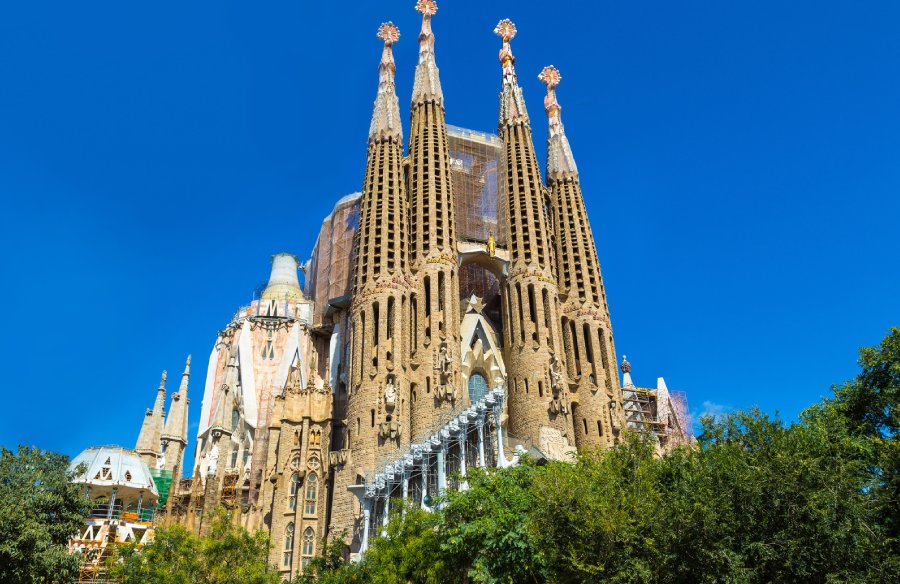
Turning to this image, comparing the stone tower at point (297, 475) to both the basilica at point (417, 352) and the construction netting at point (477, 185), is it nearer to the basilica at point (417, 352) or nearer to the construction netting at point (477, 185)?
the basilica at point (417, 352)

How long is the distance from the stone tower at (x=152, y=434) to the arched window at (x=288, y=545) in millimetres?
20033

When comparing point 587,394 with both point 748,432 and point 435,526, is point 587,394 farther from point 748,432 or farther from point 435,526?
point 748,432

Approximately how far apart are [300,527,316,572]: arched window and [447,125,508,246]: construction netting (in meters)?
18.6

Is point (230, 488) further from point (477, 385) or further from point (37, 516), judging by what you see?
point (37, 516)

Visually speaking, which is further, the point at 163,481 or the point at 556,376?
the point at 163,481

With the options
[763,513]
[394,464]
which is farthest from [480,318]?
[763,513]

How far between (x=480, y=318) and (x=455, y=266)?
11.4ft

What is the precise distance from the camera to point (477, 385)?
42281 millimetres

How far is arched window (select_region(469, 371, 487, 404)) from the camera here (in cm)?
4179

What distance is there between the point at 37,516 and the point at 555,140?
3601cm

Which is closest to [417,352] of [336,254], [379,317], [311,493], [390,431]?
[379,317]

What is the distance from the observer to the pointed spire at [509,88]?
159 feet

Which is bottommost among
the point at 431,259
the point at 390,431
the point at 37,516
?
the point at 37,516

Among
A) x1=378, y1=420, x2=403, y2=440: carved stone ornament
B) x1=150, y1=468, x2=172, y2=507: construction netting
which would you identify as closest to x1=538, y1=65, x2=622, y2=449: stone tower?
x1=378, y1=420, x2=403, y2=440: carved stone ornament
